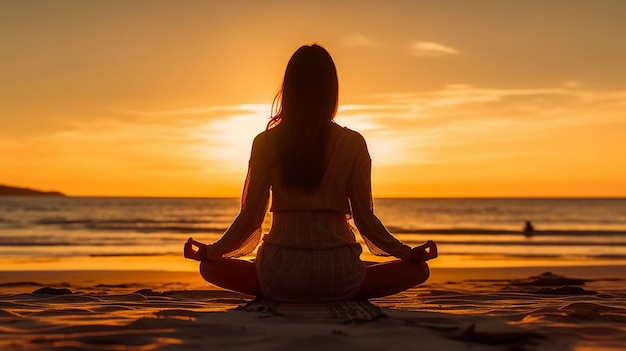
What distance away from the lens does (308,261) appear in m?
4.73

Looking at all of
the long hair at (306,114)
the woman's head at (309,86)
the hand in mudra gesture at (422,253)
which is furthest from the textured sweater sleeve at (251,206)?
the hand in mudra gesture at (422,253)

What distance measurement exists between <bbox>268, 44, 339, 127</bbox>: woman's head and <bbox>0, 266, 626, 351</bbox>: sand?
1.28 meters

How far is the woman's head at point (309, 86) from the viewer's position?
181 inches

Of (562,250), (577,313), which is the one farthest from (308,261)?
(562,250)

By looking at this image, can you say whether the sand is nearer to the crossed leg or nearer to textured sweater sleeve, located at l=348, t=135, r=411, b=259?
the crossed leg

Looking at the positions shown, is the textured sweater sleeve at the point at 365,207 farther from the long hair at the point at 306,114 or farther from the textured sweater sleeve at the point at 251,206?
the textured sweater sleeve at the point at 251,206

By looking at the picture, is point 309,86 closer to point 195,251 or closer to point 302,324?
point 195,251

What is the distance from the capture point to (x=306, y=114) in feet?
15.3

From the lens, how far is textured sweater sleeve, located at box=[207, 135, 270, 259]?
4930 millimetres

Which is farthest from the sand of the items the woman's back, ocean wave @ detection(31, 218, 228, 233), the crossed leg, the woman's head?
ocean wave @ detection(31, 218, 228, 233)

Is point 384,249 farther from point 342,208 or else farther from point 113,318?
point 113,318

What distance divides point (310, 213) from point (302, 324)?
1.04 m

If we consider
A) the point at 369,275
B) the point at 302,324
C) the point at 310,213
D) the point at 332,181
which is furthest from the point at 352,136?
the point at 302,324

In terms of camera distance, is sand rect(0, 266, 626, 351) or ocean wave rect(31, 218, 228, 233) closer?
sand rect(0, 266, 626, 351)
